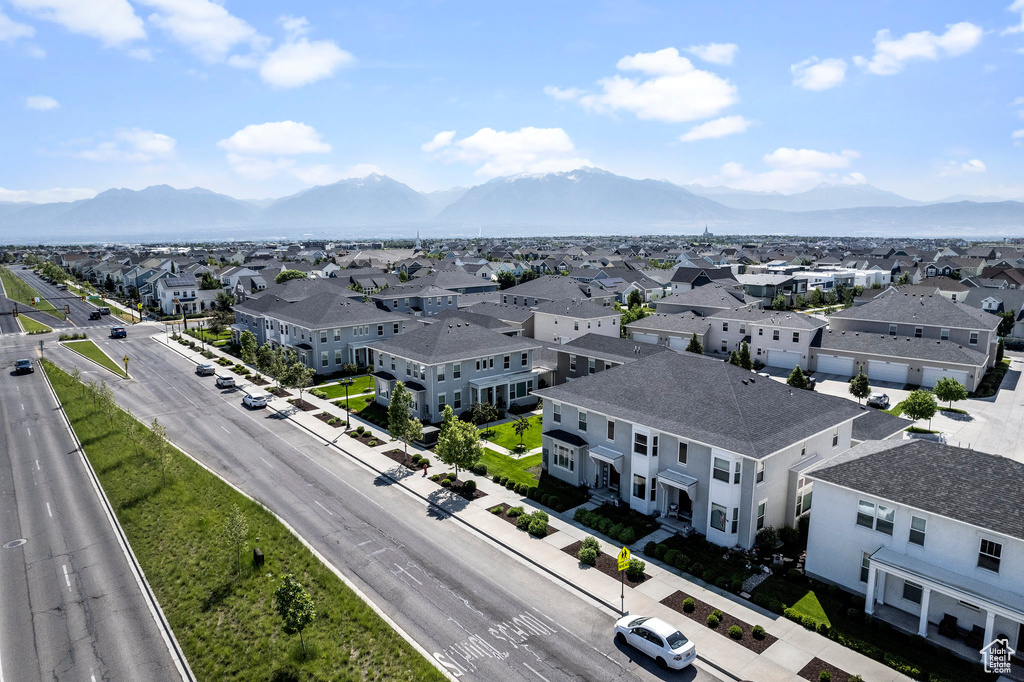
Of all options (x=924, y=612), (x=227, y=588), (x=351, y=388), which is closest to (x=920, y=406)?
(x=924, y=612)

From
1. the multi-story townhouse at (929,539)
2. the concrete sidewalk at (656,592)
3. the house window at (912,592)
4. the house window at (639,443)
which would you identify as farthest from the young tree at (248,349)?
the house window at (912,592)

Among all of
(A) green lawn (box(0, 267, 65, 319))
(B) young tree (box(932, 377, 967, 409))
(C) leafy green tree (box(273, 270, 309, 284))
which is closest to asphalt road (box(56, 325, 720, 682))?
(B) young tree (box(932, 377, 967, 409))

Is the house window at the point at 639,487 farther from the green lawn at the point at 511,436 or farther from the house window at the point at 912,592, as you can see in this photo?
the house window at the point at 912,592

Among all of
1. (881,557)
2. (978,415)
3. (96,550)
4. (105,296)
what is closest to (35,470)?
(96,550)

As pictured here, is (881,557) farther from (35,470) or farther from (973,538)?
(35,470)

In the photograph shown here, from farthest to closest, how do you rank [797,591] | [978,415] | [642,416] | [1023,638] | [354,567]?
[978,415] → [642,416] → [354,567] → [797,591] → [1023,638]

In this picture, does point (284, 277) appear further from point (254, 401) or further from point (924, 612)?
point (924, 612)
